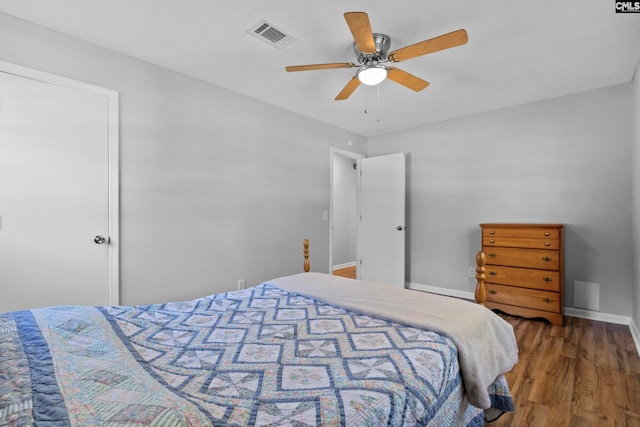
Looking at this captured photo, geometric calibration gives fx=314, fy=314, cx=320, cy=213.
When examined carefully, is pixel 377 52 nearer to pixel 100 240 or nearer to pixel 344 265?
pixel 100 240

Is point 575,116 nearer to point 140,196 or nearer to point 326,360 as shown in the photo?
point 326,360

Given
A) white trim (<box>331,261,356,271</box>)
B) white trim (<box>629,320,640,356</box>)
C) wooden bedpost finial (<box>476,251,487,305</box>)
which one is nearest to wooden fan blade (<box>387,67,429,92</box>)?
wooden bedpost finial (<box>476,251,487,305</box>)

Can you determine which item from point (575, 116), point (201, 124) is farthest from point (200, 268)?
point (575, 116)

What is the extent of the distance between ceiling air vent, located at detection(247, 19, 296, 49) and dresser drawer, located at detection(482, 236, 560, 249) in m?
2.89

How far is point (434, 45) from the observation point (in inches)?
76.6

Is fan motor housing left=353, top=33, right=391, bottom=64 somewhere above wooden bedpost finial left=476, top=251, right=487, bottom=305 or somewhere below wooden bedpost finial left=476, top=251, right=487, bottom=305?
above

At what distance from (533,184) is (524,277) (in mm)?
1120

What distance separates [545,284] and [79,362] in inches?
146

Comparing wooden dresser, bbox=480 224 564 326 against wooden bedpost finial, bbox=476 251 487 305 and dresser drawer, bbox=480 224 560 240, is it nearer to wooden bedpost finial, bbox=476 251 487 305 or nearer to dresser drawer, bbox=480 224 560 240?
dresser drawer, bbox=480 224 560 240

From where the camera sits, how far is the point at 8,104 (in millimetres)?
2086

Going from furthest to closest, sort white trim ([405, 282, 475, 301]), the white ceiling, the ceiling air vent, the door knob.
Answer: white trim ([405, 282, 475, 301]) → the door knob → the ceiling air vent → the white ceiling

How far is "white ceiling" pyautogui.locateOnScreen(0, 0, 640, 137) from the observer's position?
6.52ft

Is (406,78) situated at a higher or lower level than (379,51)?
lower

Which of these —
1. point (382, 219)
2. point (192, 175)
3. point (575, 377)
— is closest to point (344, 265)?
point (382, 219)
